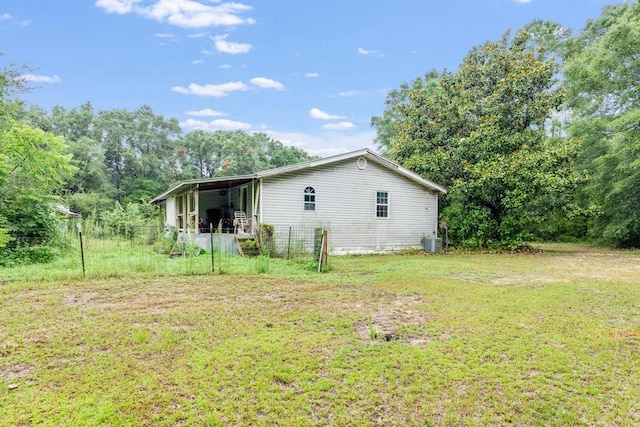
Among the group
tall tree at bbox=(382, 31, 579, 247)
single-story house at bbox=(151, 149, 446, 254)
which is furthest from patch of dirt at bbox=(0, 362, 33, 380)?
tall tree at bbox=(382, 31, 579, 247)

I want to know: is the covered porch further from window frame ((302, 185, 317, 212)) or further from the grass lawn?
the grass lawn

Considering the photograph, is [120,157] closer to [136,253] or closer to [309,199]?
[136,253]

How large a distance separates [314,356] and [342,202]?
Result: 9987mm

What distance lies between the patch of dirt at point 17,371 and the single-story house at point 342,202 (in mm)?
8477

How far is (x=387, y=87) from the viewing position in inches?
1225

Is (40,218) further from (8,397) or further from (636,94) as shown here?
(636,94)

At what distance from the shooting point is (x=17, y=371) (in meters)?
3.10

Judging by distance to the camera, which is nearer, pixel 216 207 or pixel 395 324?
pixel 395 324

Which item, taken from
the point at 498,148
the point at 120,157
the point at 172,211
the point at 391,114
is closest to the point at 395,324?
the point at 498,148

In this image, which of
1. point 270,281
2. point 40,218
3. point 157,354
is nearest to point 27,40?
point 40,218

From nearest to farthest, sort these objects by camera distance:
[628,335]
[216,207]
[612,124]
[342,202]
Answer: [628,335] → [342,202] → [612,124] → [216,207]

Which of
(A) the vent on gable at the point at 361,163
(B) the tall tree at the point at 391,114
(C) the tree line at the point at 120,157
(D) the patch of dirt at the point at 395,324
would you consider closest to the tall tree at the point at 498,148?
(A) the vent on gable at the point at 361,163

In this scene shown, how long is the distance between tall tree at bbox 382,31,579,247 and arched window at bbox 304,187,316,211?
247 inches

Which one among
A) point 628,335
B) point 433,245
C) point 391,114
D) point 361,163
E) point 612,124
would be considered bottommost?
point 628,335
